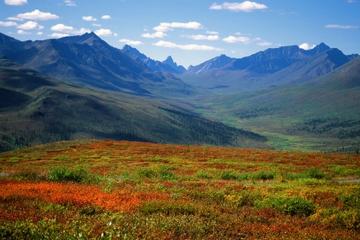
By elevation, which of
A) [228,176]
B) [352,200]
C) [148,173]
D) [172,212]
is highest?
[172,212]

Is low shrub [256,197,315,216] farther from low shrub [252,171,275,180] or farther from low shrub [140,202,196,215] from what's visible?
low shrub [252,171,275,180]

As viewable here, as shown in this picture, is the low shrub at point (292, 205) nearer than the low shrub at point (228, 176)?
Yes

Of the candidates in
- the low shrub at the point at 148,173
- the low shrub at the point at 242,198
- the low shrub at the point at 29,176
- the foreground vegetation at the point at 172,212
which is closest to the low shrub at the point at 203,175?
the low shrub at the point at 148,173

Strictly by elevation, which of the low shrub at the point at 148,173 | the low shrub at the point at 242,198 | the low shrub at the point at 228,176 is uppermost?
the low shrub at the point at 242,198

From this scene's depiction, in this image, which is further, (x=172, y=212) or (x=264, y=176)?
(x=264, y=176)

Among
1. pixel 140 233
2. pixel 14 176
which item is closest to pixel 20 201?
pixel 140 233

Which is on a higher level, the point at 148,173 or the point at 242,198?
the point at 242,198

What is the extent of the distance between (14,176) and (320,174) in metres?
24.7

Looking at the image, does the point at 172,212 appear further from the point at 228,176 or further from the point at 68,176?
the point at 228,176

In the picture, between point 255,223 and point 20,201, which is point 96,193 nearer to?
point 20,201

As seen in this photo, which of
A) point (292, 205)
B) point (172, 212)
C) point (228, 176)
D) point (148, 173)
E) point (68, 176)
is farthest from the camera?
point (228, 176)

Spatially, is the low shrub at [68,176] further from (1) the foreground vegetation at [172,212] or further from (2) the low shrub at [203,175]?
(2) the low shrub at [203,175]

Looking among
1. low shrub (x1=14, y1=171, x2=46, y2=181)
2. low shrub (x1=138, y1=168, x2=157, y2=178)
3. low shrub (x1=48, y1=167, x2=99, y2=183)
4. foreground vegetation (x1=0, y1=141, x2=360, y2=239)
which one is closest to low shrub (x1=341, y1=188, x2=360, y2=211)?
foreground vegetation (x1=0, y1=141, x2=360, y2=239)

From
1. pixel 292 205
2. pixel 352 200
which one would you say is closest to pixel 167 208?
pixel 292 205
